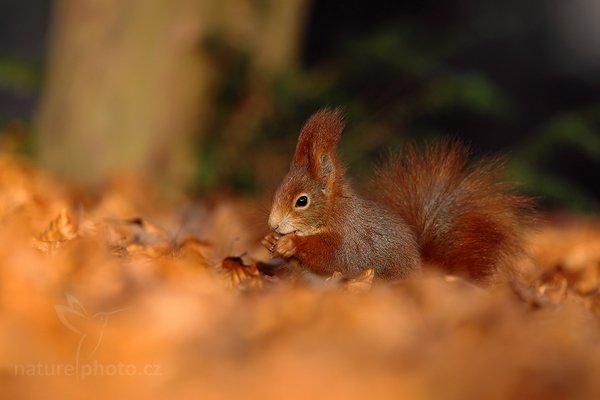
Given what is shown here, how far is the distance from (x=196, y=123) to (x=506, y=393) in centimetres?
286

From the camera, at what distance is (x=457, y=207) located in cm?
208

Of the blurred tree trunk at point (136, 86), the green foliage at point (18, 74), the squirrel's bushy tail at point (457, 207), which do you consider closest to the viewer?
the squirrel's bushy tail at point (457, 207)

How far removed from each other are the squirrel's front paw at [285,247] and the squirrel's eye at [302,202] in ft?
0.23

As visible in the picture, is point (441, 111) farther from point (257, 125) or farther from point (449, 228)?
point (449, 228)

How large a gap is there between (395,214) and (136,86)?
2.00 meters

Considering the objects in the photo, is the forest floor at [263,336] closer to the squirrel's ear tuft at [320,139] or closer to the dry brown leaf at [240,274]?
the dry brown leaf at [240,274]

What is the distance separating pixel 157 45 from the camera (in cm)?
369

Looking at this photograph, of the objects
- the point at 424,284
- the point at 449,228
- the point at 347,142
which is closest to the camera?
the point at 424,284

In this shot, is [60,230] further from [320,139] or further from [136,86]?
[136,86]

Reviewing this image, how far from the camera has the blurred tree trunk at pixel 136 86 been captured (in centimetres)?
370

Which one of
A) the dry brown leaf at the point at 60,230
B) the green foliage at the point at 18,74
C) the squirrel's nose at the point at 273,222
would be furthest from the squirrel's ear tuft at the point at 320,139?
the green foliage at the point at 18,74

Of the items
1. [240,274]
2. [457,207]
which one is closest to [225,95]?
→ [457,207]

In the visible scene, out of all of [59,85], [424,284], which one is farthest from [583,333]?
[59,85]

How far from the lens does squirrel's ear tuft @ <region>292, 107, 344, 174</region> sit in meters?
1.85
